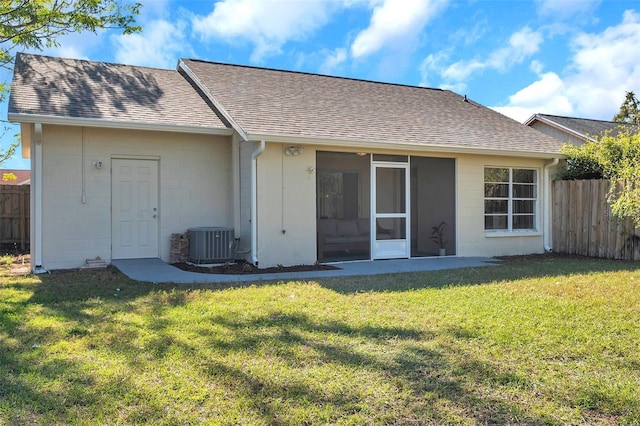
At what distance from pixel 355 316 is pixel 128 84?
29.3ft

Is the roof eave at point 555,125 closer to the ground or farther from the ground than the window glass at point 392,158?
farther from the ground

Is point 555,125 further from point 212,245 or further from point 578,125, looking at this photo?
point 212,245

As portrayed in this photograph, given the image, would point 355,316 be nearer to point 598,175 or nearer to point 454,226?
point 454,226

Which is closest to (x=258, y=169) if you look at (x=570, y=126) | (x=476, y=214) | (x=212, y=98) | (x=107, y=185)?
(x=212, y=98)

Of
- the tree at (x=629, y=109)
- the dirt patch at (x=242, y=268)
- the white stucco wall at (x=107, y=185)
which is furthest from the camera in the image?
the tree at (x=629, y=109)

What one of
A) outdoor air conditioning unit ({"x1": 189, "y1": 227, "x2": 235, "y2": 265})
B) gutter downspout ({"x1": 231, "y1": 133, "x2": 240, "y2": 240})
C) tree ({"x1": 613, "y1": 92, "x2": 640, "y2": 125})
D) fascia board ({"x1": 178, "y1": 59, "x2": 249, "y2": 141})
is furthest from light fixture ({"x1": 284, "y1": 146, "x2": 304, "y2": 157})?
tree ({"x1": 613, "y1": 92, "x2": 640, "y2": 125})

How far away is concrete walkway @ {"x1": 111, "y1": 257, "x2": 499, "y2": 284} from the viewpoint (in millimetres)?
8180

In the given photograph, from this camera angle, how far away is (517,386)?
11.5ft

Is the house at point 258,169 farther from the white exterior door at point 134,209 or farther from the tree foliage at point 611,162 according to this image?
the tree foliage at point 611,162

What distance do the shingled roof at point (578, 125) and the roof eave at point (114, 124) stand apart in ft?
62.0

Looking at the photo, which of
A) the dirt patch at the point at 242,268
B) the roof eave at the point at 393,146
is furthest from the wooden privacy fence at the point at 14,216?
the roof eave at the point at 393,146

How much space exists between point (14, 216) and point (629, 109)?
3954 centimetres

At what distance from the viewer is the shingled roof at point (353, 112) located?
10.1 m

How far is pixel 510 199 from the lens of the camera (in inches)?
486
